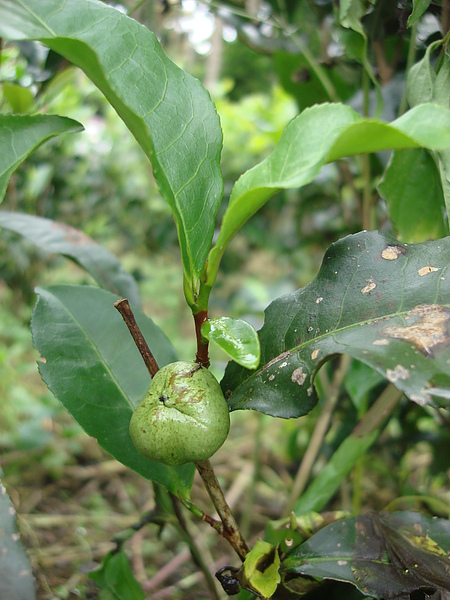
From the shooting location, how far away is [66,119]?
48 cm

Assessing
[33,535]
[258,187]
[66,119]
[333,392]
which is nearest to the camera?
[258,187]

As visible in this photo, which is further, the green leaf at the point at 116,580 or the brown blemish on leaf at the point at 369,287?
the green leaf at the point at 116,580

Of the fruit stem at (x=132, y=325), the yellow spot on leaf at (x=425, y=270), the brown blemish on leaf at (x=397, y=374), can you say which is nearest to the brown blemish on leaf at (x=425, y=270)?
the yellow spot on leaf at (x=425, y=270)

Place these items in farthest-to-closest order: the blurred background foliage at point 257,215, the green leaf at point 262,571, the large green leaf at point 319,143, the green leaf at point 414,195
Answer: the blurred background foliage at point 257,215 → the green leaf at point 414,195 → the green leaf at point 262,571 → the large green leaf at point 319,143

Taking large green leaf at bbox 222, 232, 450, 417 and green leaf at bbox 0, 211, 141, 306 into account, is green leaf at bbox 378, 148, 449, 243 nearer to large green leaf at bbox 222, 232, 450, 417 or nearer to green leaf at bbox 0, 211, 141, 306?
large green leaf at bbox 222, 232, 450, 417

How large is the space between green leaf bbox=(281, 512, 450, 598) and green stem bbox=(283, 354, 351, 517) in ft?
1.06

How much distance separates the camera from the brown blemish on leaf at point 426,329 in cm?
35

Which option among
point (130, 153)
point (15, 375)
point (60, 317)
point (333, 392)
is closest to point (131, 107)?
point (60, 317)

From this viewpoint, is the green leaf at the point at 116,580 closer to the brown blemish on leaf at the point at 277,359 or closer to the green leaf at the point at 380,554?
the green leaf at the point at 380,554

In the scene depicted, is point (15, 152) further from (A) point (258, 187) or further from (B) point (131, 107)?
(A) point (258, 187)

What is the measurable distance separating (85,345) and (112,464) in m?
1.24

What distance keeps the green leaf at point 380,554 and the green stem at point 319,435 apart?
323mm

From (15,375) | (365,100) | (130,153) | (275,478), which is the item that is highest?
(365,100)

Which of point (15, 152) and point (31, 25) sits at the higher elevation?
point (31, 25)
